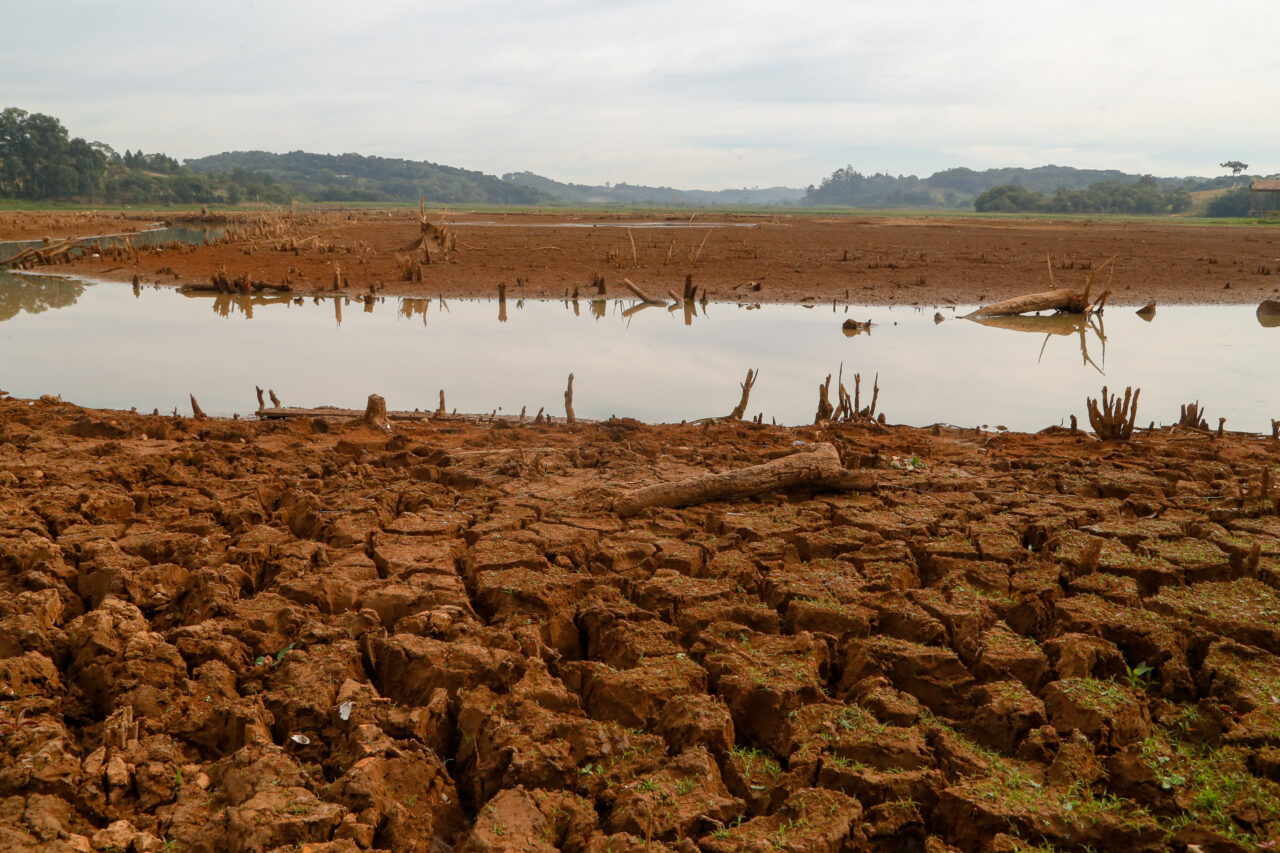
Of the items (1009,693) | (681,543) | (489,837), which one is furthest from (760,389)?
(489,837)

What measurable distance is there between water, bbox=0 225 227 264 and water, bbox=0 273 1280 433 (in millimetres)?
11984

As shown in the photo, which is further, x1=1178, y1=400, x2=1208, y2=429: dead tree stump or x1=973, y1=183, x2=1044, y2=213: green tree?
x1=973, y1=183, x2=1044, y2=213: green tree

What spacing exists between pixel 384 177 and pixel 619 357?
164 metres

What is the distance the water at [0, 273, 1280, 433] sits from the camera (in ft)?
32.1

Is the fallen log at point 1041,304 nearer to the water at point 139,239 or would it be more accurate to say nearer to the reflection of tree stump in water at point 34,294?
the reflection of tree stump in water at point 34,294

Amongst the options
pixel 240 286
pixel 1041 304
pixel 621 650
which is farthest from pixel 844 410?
pixel 240 286

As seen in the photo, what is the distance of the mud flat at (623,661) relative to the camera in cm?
300

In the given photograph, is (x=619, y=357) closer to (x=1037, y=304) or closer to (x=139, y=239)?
(x=1037, y=304)

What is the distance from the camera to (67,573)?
4402mm

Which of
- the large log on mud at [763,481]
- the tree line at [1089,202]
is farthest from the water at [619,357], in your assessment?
the tree line at [1089,202]

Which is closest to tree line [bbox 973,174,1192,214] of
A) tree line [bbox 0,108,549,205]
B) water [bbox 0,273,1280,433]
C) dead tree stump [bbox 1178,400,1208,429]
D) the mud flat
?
tree line [bbox 0,108,549,205]

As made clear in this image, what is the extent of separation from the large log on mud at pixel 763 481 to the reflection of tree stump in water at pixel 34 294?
13.7m

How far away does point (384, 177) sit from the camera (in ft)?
539

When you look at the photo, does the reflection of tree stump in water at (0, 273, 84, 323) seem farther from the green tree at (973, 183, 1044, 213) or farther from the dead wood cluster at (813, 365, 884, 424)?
the green tree at (973, 183, 1044, 213)
